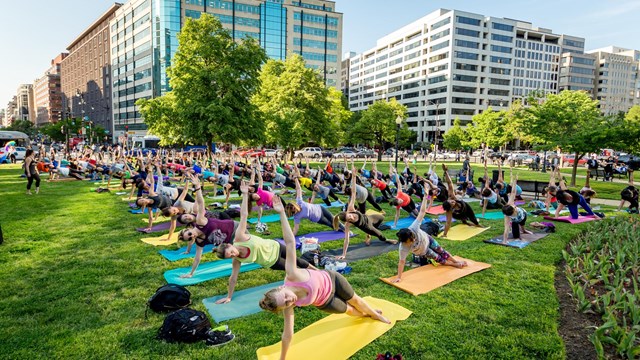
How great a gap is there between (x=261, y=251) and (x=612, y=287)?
596 centimetres

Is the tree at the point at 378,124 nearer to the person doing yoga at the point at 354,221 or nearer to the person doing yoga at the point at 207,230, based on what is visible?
the person doing yoga at the point at 354,221

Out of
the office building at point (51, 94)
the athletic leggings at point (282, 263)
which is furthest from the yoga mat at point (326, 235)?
the office building at point (51, 94)

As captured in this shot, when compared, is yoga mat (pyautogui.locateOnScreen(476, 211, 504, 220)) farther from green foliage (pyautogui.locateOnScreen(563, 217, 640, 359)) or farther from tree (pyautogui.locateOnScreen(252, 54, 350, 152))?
tree (pyautogui.locateOnScreen(252, 54, 350, 152))

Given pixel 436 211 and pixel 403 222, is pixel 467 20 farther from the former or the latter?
pixel 403 222

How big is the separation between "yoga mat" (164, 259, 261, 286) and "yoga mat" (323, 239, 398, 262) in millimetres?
2252

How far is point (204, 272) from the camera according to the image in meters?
7.71

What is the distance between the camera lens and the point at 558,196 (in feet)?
38.5

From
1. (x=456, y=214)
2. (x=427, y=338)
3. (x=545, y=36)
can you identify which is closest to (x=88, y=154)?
(x=456, y=214)

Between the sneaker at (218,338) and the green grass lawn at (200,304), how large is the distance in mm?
118

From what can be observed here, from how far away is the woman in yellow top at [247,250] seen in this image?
204 inches

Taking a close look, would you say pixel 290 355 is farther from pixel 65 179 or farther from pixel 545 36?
pixel 545 36

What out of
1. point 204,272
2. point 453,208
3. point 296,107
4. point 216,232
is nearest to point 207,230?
point 216,232

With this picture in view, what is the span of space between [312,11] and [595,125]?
2827 inches

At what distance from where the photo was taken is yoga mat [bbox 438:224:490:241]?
421 inches
